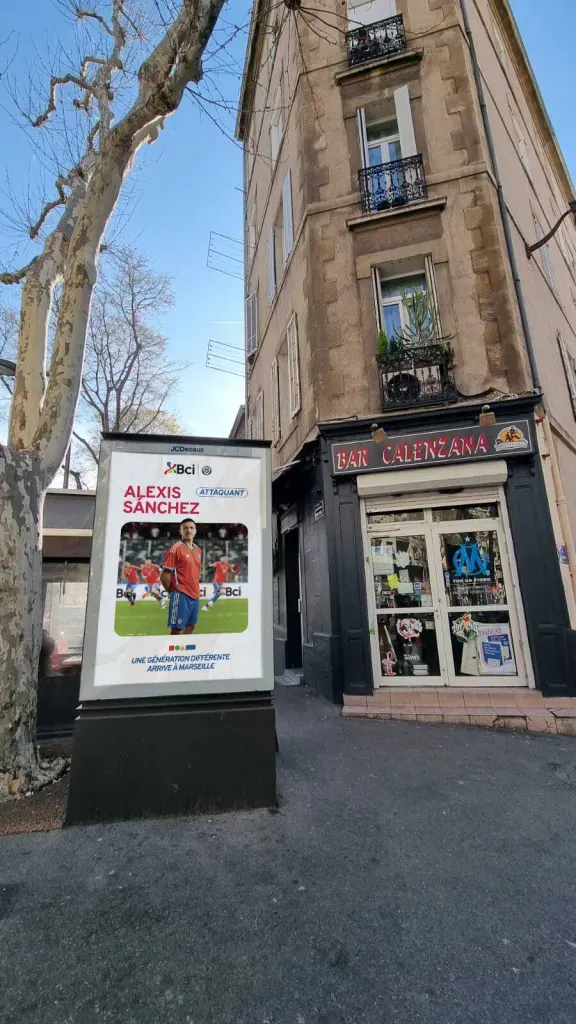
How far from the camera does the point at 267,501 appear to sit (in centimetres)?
407

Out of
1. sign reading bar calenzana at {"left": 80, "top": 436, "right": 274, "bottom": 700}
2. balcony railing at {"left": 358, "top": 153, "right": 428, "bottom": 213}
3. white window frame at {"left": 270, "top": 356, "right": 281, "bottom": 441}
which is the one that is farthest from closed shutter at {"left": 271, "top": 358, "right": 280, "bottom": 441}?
sign reading bar calenzana at {"left": 80, "top": 436, "right": 274, "bottom": 700}

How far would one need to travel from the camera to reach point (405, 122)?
8.34m

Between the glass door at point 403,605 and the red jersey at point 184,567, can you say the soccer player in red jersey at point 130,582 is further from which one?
the glass door at point 403,605

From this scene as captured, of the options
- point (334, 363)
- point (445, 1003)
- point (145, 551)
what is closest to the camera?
point (445, 1003)

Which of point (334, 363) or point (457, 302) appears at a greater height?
point (457, 302)

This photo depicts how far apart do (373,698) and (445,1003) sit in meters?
4.71

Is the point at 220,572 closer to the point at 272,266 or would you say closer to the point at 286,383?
the point at 286,383

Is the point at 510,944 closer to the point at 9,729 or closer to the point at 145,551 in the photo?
the point at 145,551

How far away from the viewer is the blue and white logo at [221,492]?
12.9 feet

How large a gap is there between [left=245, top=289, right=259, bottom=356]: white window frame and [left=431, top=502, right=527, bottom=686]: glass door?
8.62 metres

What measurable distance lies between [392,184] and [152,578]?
851cm

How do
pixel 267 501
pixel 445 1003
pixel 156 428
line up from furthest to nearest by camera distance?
pixel 156 428 → pixel 267 501 → pixel 445 1003

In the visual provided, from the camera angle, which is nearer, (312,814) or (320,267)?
(312,814)

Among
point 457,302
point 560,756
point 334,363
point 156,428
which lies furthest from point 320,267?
point 156,428
